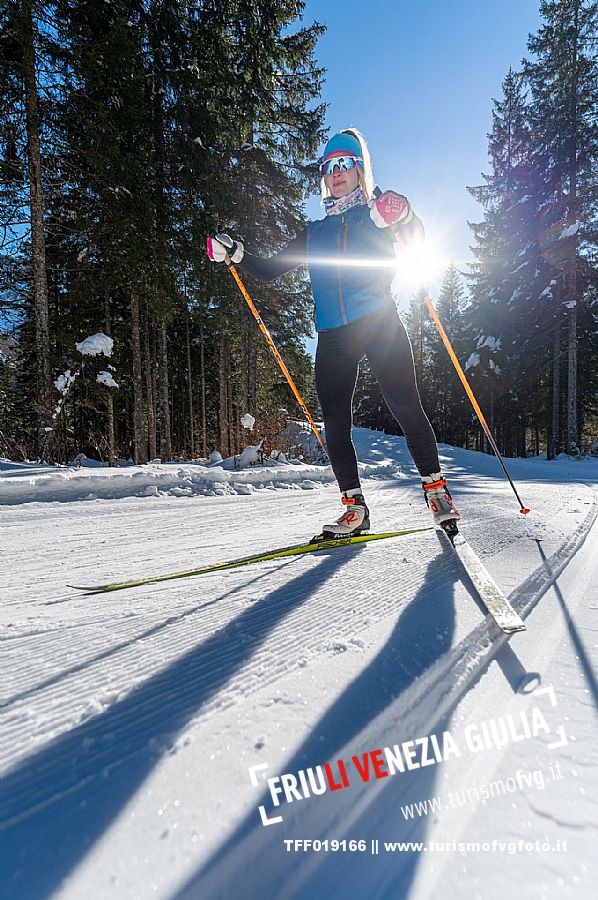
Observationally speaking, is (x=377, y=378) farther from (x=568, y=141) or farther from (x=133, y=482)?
(x=568, y=141)

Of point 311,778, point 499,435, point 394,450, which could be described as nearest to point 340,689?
point 311,778

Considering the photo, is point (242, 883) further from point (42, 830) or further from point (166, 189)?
point (166, 189)

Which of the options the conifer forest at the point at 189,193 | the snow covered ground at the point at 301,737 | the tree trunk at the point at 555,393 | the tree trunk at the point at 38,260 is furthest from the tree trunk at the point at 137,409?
the tree trunk at the point at 555,393

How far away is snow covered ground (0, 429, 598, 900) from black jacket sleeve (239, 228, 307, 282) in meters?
1.86

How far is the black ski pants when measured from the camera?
205 cm

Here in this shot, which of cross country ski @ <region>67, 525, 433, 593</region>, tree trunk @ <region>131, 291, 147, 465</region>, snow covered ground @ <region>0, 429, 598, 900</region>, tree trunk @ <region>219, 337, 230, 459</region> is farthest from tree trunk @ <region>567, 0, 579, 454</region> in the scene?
snow covered ground @ <region>0, 429, 598, 900</region>

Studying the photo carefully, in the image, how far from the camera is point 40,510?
2.66 meters

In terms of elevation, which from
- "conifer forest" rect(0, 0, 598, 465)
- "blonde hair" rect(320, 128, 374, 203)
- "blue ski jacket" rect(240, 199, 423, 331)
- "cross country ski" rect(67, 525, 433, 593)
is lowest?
"cross country ski" rect(67, 525, 433, 593)

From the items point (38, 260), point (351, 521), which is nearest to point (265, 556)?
point (351, 521)

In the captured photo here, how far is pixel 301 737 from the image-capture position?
1.91 feet

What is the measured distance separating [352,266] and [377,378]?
0.60m

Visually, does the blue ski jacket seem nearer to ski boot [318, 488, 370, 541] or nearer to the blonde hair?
the blonde hair

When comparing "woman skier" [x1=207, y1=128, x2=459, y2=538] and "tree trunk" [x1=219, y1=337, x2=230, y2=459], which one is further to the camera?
"tree trunk" [x1=219, y1=337, x2=230, y2=459]

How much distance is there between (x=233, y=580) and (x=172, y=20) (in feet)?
44.9
